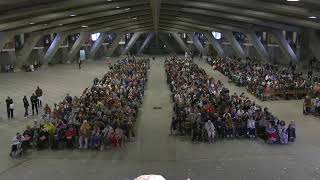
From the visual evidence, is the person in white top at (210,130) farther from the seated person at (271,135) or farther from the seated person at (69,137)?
the seated person at (69,137)

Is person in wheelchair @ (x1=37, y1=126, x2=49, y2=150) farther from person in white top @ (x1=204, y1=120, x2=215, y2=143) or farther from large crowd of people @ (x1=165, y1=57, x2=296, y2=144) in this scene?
person in white top @ (x1=204, y1=120, x2=215, y2=143)

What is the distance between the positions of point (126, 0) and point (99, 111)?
11097mm

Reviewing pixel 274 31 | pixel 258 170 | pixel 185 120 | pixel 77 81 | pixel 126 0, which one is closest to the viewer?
pixel 258 170

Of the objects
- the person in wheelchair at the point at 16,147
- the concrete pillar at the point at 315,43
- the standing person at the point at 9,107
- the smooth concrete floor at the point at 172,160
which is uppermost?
the concrete pillar at the point at 315,43

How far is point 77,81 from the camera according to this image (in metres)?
39.7

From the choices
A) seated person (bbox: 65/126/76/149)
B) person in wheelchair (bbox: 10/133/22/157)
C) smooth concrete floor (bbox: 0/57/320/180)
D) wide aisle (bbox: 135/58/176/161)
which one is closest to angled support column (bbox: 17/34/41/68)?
wide aisle (bbox: 135/58/176/161)

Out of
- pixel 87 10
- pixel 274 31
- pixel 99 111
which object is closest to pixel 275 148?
pixel 99 111

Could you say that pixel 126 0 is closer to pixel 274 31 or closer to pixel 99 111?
pixel 99 111

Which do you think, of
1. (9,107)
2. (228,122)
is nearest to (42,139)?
(9,107)

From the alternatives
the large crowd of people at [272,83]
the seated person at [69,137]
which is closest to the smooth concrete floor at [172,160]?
the seated person at [69,137]

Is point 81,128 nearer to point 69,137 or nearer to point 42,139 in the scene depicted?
point 69,137

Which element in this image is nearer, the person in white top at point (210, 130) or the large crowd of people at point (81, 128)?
the large crowd of people at point (81, 128)

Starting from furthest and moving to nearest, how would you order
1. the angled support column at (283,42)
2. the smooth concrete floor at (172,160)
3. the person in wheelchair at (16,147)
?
the angled support column at (283,42)
the person in wheelchair at (16,147)
the smooth concrete floor at (172,160)

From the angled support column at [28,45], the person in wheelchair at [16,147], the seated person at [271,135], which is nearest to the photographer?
the person in wheelchair at [16,147]
